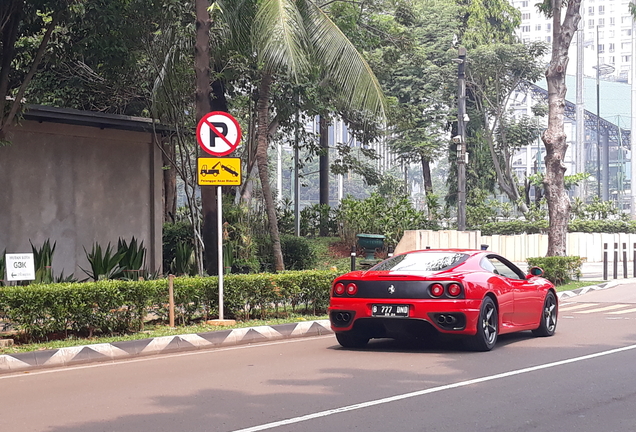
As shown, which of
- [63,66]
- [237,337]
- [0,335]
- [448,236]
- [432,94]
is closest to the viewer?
[0,335]

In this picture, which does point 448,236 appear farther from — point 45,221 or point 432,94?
point 45,221

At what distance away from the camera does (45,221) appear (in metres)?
17.6

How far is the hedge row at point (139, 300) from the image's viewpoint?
426 inches

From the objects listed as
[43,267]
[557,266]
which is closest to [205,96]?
[43,267]

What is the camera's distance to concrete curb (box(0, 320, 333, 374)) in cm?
988

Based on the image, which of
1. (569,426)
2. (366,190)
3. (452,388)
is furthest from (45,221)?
(366,190)

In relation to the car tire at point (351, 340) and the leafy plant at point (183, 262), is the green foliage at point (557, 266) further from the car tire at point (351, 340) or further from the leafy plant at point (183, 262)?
the car tire at point (351, 340)

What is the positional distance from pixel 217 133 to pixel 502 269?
4692 mm

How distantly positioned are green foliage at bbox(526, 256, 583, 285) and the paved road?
35.4 ft

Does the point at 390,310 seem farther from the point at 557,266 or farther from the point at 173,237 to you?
the point at 173,237

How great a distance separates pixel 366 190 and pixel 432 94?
85.9m

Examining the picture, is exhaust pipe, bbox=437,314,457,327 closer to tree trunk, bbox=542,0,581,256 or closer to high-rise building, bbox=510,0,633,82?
tree trunk, bbox=542,0,581,256

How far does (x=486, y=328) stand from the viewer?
10.6 metres

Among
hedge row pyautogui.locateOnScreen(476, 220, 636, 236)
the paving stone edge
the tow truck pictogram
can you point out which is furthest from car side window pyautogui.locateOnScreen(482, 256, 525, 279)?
hedge row pyautogui.locateOnScreen(476, 220, 636, 236)
